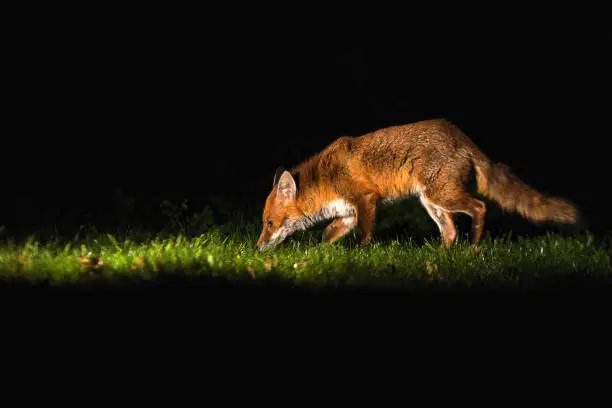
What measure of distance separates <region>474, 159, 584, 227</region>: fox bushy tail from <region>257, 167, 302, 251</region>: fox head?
210cm

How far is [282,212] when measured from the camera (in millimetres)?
8656

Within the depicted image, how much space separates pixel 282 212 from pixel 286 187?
293mm

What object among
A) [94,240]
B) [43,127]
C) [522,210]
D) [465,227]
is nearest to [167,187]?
[43,127]

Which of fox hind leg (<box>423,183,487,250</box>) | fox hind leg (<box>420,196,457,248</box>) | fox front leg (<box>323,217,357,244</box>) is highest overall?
fox hind leg (<box>423,183,487,250</box>)

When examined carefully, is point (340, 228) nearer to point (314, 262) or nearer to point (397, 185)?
point (397, 185)

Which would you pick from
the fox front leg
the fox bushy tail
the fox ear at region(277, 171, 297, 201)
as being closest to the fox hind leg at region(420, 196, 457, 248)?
the fox bushy tail

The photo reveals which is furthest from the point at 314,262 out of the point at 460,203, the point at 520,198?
the point at 520,198

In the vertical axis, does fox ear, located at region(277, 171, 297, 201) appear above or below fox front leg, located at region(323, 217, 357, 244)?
above

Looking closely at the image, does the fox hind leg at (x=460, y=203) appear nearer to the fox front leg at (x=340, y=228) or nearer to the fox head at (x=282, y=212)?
the fox front leg at (x=340, y=228)

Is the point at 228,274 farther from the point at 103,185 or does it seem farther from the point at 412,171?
the point at 103,185

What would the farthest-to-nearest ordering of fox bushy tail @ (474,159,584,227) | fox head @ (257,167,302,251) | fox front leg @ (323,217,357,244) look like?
1. fox front leg @ (323,217,357,244)
2. fox head @ (257,167,302,251)
3. fox bushy tail @ (474,159,584,227)

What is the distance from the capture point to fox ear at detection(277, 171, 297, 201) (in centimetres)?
854

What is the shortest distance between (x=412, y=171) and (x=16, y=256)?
4.18 m

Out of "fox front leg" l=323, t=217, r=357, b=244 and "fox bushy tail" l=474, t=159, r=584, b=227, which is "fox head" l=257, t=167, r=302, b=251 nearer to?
"fox front leg" l=323, t=217, r=357, b=244
